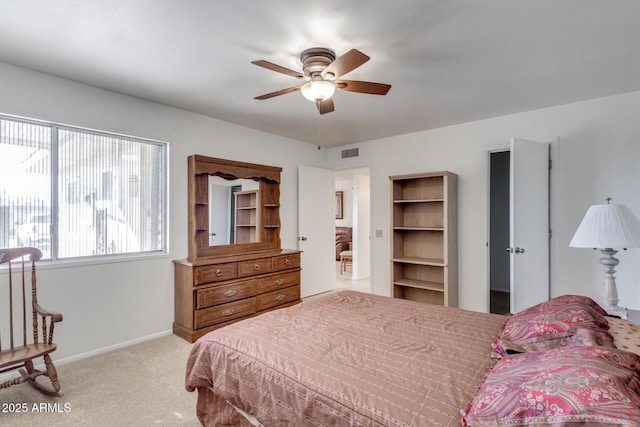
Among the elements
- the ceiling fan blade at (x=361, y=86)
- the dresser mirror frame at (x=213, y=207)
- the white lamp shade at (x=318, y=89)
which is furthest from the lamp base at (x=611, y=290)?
the dresser mirror frame at (x=213, y=207)

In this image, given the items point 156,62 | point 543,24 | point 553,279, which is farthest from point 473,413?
point 553,279

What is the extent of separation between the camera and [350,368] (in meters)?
1.39

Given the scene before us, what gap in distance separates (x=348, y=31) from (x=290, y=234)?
322 cm

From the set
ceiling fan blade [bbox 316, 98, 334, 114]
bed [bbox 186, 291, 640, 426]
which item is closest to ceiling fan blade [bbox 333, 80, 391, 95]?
ceiling fan blade [bbox 316, 98, 334, 114]

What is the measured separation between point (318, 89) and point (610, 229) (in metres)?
2.07

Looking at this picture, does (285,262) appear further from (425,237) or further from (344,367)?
(344,367)

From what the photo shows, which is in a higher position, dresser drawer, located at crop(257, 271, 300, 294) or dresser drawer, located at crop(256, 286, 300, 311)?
dresser drawer, located at crop(257, 271, 300, 294)

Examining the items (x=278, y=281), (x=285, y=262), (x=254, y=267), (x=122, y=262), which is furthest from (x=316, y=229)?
(x=122, y=262)

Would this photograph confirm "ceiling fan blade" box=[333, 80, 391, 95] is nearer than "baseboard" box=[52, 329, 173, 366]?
Yes

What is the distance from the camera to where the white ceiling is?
1.79 m

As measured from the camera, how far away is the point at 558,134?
3.36 m

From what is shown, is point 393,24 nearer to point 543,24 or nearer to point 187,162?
point 543,24

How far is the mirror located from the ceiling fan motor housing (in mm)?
1916

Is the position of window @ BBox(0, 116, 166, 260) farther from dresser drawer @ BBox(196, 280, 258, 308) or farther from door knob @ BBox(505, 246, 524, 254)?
door knob @ BBox(505, 246, 524, 254)
